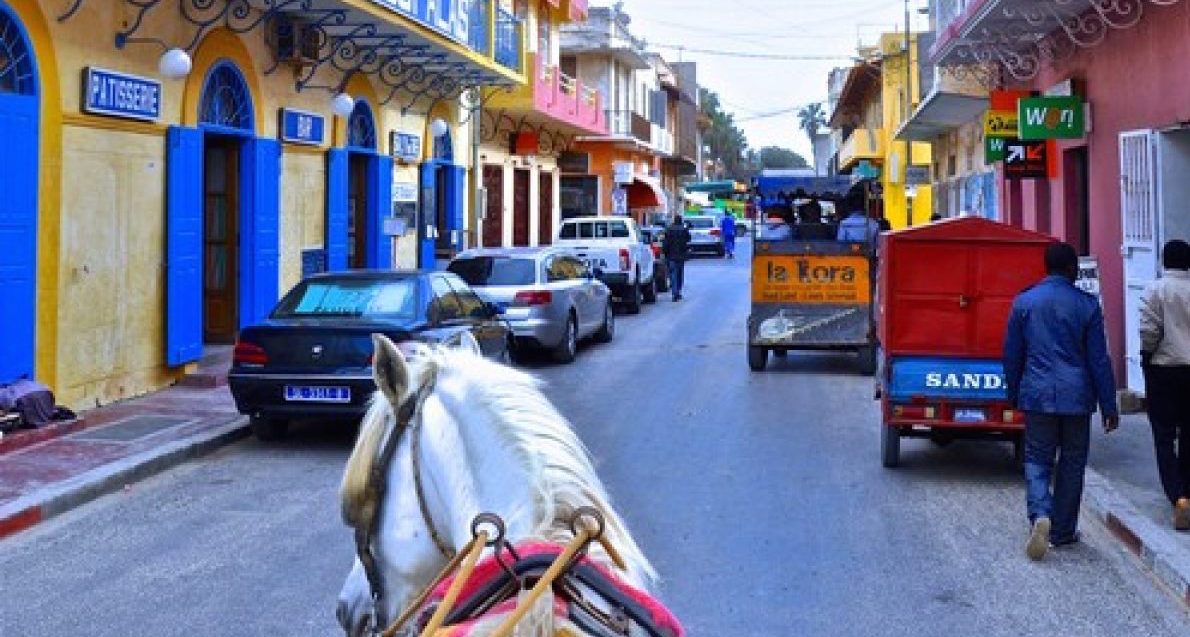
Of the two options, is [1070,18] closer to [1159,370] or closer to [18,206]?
[1159,370]

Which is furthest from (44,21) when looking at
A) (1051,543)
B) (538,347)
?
(1051,543)

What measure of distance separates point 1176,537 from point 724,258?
44166 millimetres

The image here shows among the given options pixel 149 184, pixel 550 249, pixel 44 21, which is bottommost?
pixel 550 249

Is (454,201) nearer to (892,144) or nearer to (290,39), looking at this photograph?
(290,39)

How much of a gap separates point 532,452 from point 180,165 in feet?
38.2

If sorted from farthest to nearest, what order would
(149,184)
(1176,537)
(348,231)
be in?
(348,231)
(149,184)
(1176,537)

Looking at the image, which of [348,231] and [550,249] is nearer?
[550,249]

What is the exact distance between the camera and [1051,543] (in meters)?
7.15

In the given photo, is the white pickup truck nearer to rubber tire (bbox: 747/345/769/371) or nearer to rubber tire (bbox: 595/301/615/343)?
rubber tire (bbox: 595/301/615/343)

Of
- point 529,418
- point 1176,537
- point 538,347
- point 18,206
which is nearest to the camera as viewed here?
point 529,418

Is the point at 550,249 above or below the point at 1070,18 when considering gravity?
below

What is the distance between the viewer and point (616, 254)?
78.7ft

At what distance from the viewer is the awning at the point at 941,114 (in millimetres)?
20281

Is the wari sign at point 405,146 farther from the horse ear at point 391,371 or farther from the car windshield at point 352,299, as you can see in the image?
the horse ear at point 391,371
